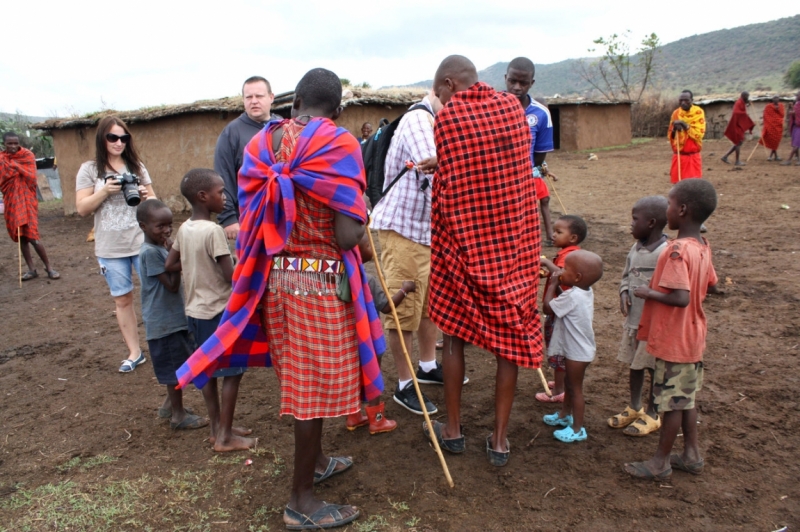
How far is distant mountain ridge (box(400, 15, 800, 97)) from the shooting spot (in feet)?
176

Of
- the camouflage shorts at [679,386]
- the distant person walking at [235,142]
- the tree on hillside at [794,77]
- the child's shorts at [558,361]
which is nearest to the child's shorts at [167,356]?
the distant person walking at [235,142]

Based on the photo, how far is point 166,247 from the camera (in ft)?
11.5

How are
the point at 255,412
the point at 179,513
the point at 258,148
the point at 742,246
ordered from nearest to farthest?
the point at 258,148 < the point at 179,513 < the point at 255,412 < the point at 742,246

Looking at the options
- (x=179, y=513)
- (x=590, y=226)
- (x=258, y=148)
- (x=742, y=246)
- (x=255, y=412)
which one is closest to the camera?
(x=258, y=148)

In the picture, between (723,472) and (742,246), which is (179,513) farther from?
(742,246)

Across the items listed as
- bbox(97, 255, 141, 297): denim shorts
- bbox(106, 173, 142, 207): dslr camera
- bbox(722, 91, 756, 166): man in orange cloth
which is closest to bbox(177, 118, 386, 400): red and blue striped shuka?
bbox(106, 173, 142, 207): dslr camera

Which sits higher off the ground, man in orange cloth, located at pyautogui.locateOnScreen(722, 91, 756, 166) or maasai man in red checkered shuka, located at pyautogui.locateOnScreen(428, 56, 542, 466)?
man in orange cloth, located at pyautogui.locateOnScreen(722, 91, 756, 166)

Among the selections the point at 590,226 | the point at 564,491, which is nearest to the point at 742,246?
the point at 590,226

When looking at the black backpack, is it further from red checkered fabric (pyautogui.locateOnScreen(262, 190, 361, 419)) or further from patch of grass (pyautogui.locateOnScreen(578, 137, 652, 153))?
patch of grass (pyautogui.locateOnScreen(578, 137, 652, 153))

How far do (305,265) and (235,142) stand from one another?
5.88 feet

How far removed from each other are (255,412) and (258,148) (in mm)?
1969

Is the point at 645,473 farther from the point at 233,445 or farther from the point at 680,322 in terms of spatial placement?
the point at 233,445

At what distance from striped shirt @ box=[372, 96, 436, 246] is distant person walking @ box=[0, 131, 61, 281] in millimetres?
6228

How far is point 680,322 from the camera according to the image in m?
2.71
